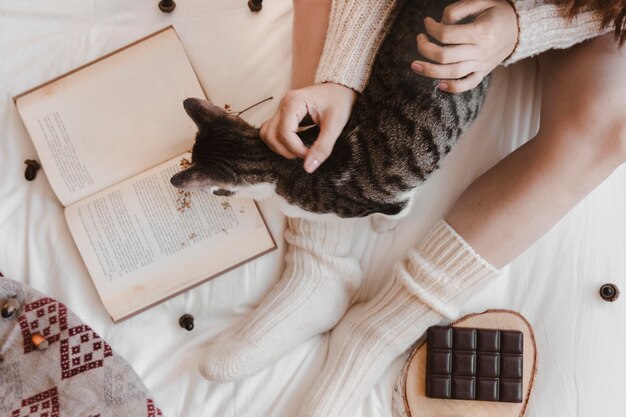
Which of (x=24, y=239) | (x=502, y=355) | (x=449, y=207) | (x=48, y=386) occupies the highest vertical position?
(x=449, y=207)

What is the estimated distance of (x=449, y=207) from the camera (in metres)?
0.97

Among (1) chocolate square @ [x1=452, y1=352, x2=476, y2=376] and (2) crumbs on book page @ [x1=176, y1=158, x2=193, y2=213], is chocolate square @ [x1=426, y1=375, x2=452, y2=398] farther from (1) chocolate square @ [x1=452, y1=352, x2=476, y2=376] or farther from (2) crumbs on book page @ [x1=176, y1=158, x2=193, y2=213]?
(2) crumbs on book page @ [x1=176, y1=158, x2=193, y2=213]

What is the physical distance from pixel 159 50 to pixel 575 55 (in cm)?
64

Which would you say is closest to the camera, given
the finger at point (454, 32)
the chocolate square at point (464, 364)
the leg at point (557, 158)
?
the finger at point (454, 32)

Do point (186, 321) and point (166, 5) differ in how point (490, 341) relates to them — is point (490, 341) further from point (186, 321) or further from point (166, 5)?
point (166, 5)

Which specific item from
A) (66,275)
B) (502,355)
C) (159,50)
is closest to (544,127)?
(502,355)

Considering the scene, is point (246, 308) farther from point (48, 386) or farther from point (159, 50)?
point (159, 50)

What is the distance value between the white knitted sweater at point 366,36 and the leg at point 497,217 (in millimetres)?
61

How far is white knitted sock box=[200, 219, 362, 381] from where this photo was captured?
93 cm

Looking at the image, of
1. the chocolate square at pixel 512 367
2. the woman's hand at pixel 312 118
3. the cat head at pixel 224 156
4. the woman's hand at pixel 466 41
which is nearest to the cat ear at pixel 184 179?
the cat head at pixel 224 156

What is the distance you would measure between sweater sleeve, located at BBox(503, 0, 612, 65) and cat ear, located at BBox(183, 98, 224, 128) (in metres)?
0.40

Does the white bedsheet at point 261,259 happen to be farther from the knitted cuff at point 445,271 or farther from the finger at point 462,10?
the finger at point 462,10

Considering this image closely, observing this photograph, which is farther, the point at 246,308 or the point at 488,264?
the point at 246,308

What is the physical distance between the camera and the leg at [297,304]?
3.04 feet
